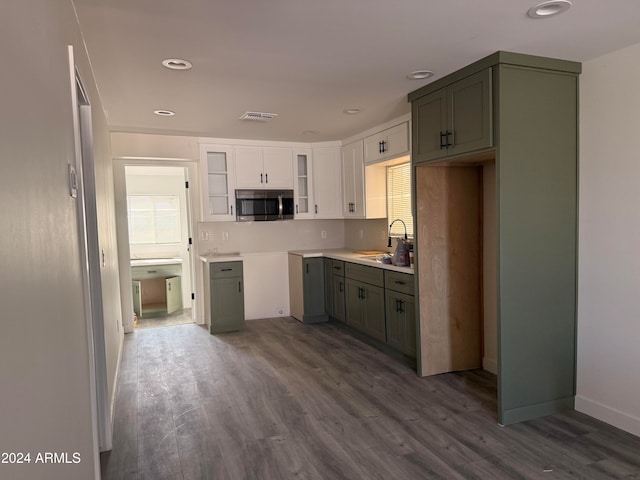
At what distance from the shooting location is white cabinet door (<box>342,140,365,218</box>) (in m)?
5.34

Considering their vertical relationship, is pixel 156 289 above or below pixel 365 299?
below

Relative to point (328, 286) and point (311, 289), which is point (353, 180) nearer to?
point (328, 286)

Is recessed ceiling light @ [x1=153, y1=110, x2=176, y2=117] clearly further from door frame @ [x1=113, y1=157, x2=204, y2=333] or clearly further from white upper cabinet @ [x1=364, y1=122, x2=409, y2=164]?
white upper cabinet @ [x1=364, y1=122, x2=409, y2=164]

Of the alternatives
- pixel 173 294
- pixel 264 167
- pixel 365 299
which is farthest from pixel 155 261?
pixel 365 299

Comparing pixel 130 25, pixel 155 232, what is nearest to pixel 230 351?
pixel 130 25

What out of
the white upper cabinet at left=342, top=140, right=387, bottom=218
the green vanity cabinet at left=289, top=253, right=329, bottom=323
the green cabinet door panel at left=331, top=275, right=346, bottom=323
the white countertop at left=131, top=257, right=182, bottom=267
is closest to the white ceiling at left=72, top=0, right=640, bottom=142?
the white upper cabinet at left=342, top=140, right=387, bottom=218

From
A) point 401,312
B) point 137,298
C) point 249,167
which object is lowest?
point 137,298

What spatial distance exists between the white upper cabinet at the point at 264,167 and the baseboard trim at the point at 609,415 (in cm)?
406

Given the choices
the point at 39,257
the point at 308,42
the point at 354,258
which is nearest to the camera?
the point at 39,257

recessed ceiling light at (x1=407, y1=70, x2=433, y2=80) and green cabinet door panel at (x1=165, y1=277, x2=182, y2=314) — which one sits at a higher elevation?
recessed ceiling light at (x1=407, y1=70, x2=433, y2=80)

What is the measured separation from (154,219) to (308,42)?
6.00 meters

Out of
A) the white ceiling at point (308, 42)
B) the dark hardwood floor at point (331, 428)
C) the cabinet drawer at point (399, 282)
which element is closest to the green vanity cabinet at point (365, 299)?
the cabinet drawer at point (399, 282)

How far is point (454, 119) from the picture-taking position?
3211 mm

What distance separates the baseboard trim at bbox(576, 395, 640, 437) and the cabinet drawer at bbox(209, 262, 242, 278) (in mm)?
3743
